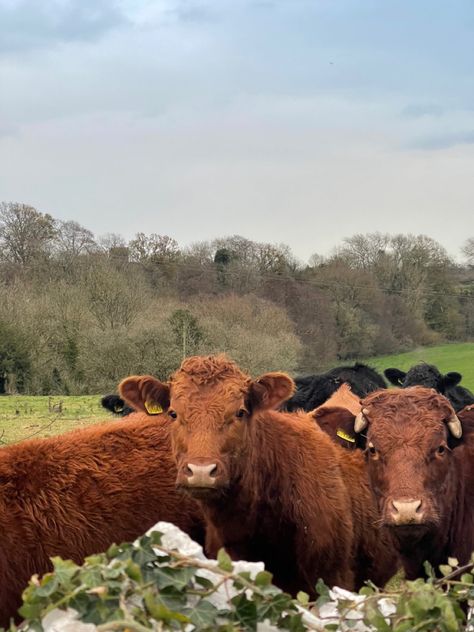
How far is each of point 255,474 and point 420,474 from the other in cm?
127

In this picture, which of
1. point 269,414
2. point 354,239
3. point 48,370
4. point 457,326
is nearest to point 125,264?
point 48,370

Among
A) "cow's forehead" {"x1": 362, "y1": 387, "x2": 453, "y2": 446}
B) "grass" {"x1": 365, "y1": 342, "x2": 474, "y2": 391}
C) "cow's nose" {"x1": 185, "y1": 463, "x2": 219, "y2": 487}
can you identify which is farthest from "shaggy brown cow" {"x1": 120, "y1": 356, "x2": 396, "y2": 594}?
"grass" {"x1": 365, "y1": 342, "x2": 474, "y2": 391}

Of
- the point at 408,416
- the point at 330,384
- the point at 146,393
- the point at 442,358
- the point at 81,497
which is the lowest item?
the point at 442,358

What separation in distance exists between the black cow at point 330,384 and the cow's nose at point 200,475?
18.6 ft

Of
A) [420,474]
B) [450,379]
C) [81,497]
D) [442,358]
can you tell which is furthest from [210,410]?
[442,358]

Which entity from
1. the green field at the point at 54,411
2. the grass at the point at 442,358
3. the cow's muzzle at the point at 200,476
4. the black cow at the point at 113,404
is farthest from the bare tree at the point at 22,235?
the cow's muzzle at the point at 200,476

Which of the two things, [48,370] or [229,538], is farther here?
[48,370]

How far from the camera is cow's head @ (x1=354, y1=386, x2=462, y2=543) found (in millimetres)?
4324

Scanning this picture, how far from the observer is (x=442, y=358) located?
46.3m

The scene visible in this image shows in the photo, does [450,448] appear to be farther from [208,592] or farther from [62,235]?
[62,235]

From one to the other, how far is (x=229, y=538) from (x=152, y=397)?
115 centimetres

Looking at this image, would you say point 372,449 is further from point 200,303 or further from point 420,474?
point 200,303

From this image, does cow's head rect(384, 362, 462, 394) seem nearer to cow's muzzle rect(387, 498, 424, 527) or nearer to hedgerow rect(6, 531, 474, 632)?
cow's muzzle rect(387, 498, 424, 527)

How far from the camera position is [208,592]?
218 cm
